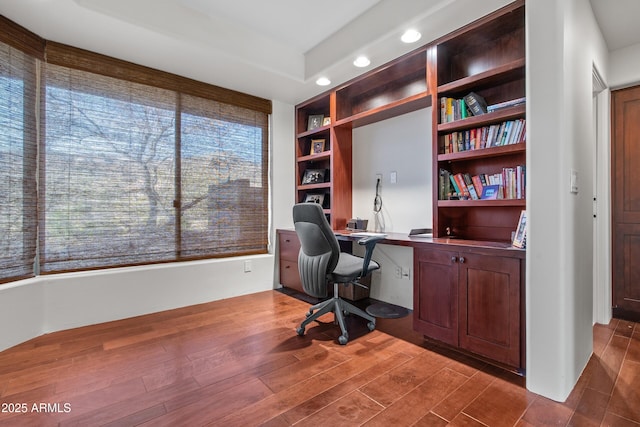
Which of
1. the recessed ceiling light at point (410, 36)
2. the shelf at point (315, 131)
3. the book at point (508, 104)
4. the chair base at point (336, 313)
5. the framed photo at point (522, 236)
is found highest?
the recessed ceiling light at point (410, 36)

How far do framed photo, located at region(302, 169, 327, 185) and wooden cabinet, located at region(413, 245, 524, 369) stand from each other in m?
1.78

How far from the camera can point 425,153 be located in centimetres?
285

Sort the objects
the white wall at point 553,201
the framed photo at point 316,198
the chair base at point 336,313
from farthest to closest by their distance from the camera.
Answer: the framed photo at point 316,198, the chair base at point 336,313, the white wall at point 553,201

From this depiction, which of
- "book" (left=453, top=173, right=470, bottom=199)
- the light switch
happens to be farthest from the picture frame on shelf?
the light switch

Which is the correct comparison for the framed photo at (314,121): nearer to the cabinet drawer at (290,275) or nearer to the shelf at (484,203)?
the cabinet drawer at (290,275)

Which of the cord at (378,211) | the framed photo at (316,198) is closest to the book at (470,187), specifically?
the cord at (378,211)

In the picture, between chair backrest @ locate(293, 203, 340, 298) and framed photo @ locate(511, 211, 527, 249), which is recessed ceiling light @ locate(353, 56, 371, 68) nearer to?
chair backrest @ locate(293, 203, 340, 298)

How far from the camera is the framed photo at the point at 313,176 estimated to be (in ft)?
12.2

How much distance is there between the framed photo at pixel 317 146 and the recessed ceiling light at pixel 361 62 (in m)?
1.11

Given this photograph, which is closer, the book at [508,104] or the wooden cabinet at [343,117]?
the book at [508,104]

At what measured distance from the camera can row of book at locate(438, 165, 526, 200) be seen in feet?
6.73

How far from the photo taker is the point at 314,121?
12.6 feet

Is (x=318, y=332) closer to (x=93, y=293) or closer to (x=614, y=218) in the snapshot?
(x=93, y=293)

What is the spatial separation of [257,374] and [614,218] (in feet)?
10.4
